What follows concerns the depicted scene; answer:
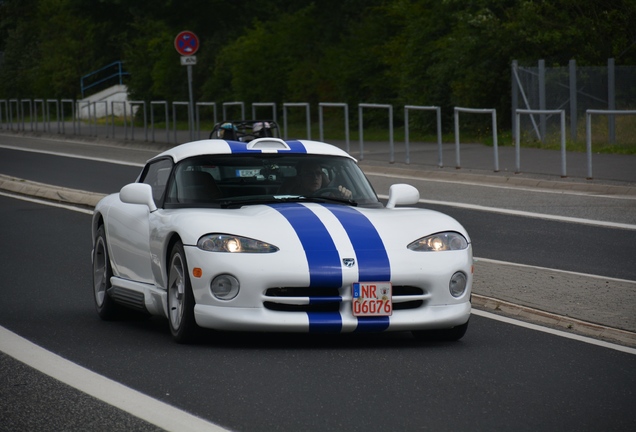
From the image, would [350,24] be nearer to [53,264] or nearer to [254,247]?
[53,264]

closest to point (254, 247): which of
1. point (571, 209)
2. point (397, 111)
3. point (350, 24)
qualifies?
point (571, 209)

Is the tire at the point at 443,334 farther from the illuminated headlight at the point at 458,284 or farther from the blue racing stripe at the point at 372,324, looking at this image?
the blue racing stripe at the point at 372,324

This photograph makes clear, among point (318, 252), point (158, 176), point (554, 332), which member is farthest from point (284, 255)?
point (158, 176)

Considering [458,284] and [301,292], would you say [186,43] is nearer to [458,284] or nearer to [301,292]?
[458,284]

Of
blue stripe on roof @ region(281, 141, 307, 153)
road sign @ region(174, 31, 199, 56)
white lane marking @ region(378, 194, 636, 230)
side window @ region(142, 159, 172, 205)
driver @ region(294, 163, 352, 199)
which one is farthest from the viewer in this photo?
road sign @ region(174, 31, 199, 56)

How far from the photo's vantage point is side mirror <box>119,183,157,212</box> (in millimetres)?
9398

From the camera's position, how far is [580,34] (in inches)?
1350

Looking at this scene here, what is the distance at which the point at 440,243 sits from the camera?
868 cm

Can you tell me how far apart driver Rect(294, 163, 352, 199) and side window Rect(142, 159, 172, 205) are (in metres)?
0.96

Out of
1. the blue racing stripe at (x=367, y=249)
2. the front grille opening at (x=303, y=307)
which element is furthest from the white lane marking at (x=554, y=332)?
the front grille opening at (x=303, y=307)

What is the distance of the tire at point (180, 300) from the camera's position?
846cm

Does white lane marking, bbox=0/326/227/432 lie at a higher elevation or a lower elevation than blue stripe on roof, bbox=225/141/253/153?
lower

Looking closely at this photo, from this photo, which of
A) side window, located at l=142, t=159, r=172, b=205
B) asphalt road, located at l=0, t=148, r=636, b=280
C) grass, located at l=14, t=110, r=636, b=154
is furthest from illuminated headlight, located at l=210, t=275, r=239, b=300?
grass, located at l=14, t=110, r=636, b=154

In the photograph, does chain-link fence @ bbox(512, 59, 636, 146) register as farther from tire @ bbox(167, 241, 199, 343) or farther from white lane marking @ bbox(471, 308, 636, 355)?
tire @ bbox(167, 241, 199, 343)
